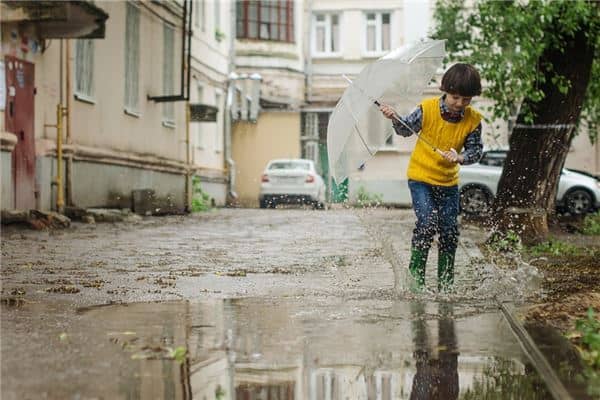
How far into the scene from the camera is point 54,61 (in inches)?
791

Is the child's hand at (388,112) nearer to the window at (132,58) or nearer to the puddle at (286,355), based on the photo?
the puddle at (286,355)

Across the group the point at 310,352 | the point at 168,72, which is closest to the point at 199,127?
the point at 168,72

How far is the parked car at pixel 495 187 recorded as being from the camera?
28.2 meters

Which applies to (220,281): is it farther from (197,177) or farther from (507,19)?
(197,177)

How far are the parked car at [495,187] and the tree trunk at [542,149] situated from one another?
11.0 m

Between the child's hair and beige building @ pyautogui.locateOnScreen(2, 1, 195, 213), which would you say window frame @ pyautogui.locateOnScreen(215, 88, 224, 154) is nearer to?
beige building @ pyautogui.locateOnScreen(2, 1, 195, 213)

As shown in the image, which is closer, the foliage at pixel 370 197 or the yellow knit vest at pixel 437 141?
the yellow knit vest at pixel 437 141

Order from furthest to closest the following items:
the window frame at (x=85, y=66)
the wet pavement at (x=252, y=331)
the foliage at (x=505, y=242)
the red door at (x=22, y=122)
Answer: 1. the window frame at (x=85, y=66)
2. the red door at (x=22, y=122)
3. the foliage at (x=505, y=242)
4. the wet pavement at (x=252, y=331)

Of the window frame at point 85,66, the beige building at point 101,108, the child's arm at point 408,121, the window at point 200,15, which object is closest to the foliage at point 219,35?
the window at point 200,15

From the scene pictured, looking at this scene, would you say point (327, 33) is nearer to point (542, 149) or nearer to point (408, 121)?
point (542, 149)

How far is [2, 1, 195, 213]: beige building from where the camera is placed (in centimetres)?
1862

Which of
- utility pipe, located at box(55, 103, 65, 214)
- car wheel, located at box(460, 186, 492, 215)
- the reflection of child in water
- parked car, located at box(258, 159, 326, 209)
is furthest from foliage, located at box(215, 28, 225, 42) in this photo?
the reflection of child in water

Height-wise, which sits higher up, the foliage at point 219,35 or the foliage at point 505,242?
the foliage at point 219,35

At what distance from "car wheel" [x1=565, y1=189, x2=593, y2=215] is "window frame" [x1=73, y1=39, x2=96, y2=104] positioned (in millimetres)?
13274
